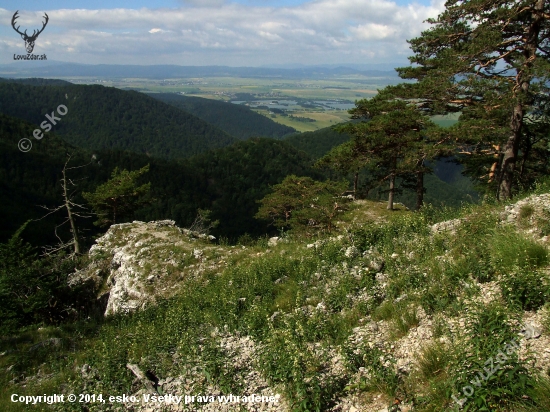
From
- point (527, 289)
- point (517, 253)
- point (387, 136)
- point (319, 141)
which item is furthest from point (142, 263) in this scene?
point (319, 141)

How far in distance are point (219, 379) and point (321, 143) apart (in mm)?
159233

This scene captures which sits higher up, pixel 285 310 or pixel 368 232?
pixel 368 232

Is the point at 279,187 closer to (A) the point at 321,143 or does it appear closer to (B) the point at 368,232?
(B) the point at 368,232

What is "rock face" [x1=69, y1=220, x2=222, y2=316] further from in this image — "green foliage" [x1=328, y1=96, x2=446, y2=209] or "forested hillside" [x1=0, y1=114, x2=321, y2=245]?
"forested hillside" [x1=0, y1=114, x2=321, y2=245]

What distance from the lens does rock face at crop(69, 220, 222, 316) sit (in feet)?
34.4

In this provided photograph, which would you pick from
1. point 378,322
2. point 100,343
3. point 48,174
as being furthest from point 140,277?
point 48,174

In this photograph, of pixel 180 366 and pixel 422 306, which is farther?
pixel 180 366

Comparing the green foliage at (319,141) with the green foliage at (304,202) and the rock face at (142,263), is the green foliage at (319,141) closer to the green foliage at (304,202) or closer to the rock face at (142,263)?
the green foliage at (304,202)

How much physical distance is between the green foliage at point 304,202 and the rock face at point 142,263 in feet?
23.1

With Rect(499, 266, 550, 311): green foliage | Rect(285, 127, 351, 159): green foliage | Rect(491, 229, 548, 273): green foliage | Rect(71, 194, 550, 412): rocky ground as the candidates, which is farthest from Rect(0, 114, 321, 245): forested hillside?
A: Rect(499, 266, 550, 311): green foliage

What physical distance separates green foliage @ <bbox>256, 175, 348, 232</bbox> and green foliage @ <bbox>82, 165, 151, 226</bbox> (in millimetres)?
10609

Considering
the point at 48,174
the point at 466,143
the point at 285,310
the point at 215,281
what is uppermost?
the point at 466,143

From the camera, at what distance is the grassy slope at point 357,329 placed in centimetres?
339

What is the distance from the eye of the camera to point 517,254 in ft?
14.8
